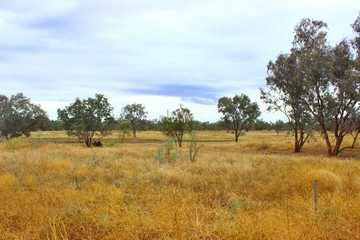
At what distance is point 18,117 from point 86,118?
22.0 metres

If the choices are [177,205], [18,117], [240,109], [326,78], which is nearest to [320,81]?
[326,78]

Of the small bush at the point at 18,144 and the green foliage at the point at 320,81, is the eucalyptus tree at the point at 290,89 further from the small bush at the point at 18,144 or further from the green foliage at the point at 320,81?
the small bush at the point at 18,144

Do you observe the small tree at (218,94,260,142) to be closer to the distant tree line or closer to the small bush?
the distant tree line

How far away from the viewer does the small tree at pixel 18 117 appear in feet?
161

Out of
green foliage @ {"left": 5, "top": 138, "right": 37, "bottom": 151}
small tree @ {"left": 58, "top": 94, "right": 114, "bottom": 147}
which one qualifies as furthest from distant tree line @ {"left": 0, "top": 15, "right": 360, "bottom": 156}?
green foliage @ {"left": 5, "top": 138, "right": 37, "bottom": 151}

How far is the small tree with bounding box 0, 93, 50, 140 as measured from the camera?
4912 centimetres

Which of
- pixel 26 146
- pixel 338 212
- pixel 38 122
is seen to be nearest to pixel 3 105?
pixel 38 122

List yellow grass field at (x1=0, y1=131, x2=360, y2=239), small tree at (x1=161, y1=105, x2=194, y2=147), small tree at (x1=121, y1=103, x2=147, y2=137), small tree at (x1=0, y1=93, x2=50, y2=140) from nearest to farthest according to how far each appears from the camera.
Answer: yellow grass field at (x1=0, y1=131, x2=360, y2=239) < small tree at (x1=161, y1=105, x2=194, y2=147) < small tree at (x1=0, y1=93, x2=50, y2=140) < small tree at (x1=121, y1=103, x2=147, y2=137)

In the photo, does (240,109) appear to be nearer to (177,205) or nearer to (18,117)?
(18,117)

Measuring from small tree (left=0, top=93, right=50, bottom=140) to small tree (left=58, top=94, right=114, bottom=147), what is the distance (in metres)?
17.8

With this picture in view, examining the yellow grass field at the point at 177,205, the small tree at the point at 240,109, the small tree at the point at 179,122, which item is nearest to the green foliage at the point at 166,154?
the yellow grass field at the point at 177,205

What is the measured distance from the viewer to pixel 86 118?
36.4 metres

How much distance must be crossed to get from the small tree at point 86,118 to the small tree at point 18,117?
17.8 metres

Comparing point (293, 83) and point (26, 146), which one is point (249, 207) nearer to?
point (26, 146)
